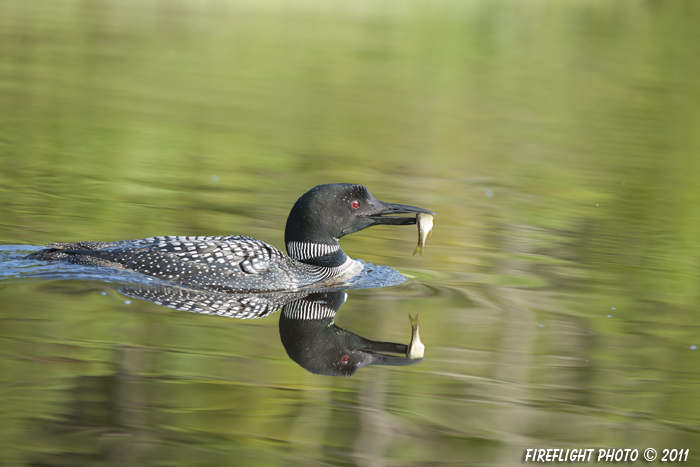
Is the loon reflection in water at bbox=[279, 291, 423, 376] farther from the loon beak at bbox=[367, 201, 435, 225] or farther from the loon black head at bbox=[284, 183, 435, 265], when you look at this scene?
the loon beak at bbox=[367, 201, 435, 225]

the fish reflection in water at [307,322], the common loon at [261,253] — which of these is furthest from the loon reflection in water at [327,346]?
the common loon at [261,253]

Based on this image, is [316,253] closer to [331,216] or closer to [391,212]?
[331,216]

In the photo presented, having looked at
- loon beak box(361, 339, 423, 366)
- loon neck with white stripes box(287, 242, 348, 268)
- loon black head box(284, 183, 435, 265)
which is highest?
loon black head box(284, 183, 435, 265)

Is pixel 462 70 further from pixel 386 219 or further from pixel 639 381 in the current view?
pixel 639 381

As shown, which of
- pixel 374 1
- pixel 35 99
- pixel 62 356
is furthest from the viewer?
pixel 374 1

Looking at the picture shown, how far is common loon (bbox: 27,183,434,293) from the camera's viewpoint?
549 cm

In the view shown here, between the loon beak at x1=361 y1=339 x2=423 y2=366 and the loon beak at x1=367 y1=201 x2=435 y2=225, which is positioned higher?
the loon beak at x1=367 y1=201 x2=435 y2=225

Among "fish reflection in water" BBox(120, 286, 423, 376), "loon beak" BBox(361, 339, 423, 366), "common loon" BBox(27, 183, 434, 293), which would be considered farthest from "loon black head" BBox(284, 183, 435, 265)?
"loon beak" BBox(361, 339, 423, 366)

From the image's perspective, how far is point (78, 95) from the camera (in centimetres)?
1314

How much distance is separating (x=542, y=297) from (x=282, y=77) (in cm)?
1134

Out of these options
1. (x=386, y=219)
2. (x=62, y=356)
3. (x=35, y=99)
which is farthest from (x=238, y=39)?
(x=62, y=356)

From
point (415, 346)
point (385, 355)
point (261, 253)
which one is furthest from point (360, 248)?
point (385, 355)

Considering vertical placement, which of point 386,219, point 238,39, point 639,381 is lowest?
point 639,381

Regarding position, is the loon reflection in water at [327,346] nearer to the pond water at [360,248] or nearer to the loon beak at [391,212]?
the pond water at [360,248]
